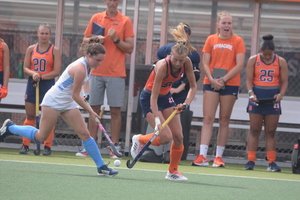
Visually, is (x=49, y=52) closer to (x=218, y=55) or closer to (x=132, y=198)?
(x=218, y=55)

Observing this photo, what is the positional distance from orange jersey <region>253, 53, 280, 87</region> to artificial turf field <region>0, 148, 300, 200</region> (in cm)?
136

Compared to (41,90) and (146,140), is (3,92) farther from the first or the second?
(146,140)

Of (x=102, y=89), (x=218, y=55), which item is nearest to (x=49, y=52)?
(x=102, y=89)

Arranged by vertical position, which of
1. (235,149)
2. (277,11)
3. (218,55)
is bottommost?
(235,149)

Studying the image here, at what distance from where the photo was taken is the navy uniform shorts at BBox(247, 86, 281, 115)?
8031mm

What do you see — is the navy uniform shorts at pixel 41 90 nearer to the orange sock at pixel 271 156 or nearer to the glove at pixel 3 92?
the glove at pixel 3 92

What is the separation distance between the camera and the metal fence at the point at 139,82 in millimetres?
9733

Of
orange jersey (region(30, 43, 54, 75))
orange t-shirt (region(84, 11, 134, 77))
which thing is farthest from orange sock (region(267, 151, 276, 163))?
orange jersey (region(30, 43, 54, 75))

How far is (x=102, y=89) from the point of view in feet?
27.8

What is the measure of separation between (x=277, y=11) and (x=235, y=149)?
2254 mm

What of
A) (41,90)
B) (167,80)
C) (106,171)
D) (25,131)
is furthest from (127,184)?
(41,90)

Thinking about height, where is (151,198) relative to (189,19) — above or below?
below

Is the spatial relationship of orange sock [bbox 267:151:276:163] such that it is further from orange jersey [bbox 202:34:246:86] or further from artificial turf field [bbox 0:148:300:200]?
orange jersey [bbox 202:34:246:86]

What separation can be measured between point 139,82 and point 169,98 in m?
3.05
